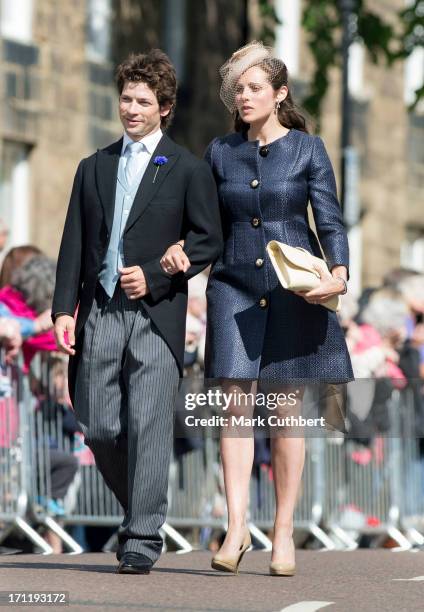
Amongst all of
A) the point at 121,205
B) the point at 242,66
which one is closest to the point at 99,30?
the point at 242,66

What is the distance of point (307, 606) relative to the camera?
24.2ft

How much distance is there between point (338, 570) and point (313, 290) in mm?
1592

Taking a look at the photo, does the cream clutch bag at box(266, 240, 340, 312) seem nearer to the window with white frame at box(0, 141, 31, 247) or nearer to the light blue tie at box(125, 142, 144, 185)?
the light blue tie at box(125, 142, 144, 185)

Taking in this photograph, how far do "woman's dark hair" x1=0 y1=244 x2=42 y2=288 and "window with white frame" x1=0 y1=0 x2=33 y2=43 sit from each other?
9788 mm

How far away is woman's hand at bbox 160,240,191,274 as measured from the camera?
811 cm

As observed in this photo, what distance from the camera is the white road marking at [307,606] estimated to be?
7258 mm

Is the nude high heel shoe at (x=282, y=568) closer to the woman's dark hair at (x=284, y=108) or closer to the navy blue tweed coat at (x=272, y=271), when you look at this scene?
the navy blue tweed coat at (x=272, y=271)

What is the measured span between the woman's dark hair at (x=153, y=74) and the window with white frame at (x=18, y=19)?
505 inches

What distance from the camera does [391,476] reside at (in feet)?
42.4

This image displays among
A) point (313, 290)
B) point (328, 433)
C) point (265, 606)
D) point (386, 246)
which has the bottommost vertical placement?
point (265, 606)

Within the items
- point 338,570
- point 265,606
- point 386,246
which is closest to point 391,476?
point 338,570

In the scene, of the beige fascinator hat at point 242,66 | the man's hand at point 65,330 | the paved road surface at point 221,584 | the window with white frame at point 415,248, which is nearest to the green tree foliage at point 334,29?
the window with white frame at point 415,248

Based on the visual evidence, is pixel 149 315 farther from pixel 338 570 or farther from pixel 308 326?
pixel 338 570

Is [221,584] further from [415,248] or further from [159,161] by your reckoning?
[415,248]
